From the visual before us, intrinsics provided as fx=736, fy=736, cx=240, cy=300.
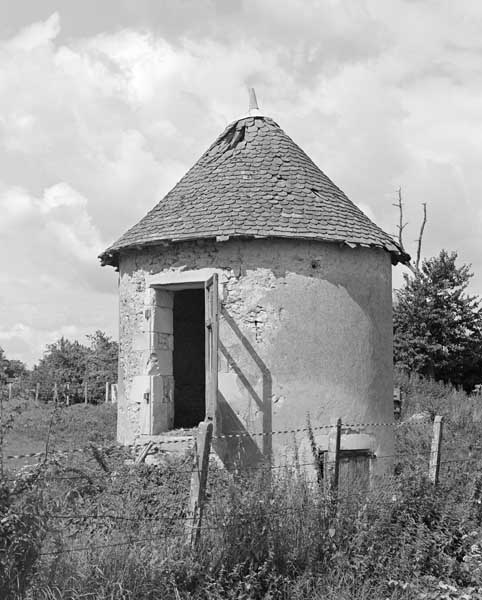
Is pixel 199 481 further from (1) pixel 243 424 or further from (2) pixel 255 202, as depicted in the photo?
(2) pixel 255 202

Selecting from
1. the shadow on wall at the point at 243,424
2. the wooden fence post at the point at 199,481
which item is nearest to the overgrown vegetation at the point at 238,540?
the wooden fence post at the point at 199,481

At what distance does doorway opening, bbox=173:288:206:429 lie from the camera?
496 inches

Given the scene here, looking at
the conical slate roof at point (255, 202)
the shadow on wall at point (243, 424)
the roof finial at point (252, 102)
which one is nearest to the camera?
the shadow on wall at point (243, 424)

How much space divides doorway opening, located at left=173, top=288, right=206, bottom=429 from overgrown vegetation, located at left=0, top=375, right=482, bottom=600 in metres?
4.41

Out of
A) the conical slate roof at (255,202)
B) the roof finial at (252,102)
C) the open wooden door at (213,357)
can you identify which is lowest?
the open wooden door at (213,357)

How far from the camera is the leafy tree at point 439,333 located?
23016mm

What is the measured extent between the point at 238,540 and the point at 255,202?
16.5 feet

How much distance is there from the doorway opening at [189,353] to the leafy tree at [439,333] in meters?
11.5

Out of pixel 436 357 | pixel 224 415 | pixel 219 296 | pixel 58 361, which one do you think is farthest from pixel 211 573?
pixel 58 361

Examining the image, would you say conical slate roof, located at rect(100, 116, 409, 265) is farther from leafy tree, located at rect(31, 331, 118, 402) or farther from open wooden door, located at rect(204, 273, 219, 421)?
leafy tree, located at rect(31, 331, 118, 402)

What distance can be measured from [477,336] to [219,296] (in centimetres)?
1649

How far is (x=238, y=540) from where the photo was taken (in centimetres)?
563

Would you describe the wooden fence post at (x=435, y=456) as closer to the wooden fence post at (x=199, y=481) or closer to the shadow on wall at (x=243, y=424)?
the shadow on wall at (x=243, y=424)

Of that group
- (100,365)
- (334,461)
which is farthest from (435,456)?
(100,365)
